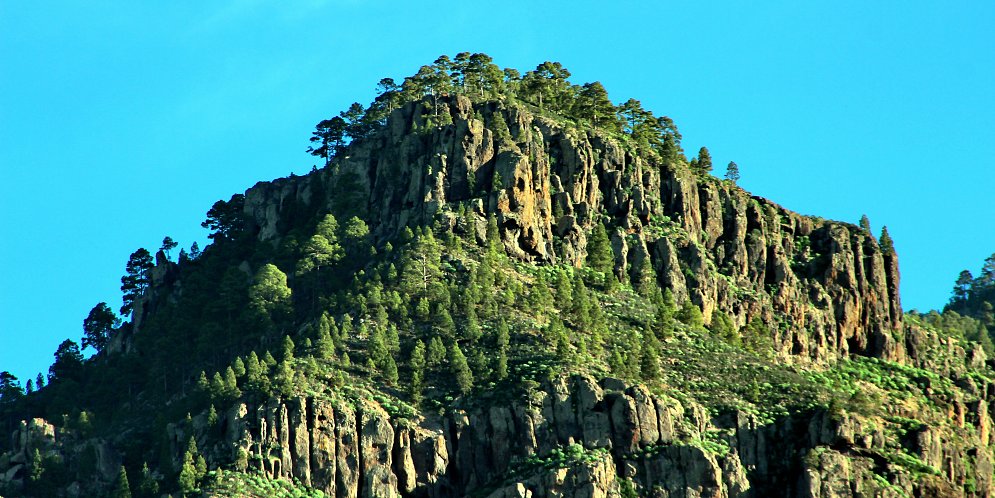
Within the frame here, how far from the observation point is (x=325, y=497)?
198875mm

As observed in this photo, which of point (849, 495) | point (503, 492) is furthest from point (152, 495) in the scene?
point (849, 495)

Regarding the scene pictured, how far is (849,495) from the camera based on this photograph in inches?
7869

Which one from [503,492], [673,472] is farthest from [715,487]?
[503,492]

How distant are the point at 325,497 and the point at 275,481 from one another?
15.8 ft

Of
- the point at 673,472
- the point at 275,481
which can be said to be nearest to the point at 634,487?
the point at 673,472

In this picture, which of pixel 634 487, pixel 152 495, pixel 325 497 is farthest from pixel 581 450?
pixel 152 495

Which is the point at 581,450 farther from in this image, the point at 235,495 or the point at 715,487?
the point at 235,495

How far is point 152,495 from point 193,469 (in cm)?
563

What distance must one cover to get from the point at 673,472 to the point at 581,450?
339 inches

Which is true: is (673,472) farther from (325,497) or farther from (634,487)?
(325,497)

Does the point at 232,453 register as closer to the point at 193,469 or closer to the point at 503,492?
the point at 193,469

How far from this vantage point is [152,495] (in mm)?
199500

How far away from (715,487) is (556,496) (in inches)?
617

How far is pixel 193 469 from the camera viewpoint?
19675 centimetres
